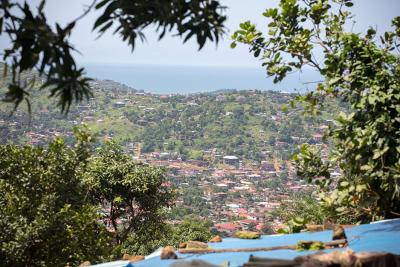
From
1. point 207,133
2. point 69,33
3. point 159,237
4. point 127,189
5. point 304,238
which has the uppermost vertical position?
point 69,33

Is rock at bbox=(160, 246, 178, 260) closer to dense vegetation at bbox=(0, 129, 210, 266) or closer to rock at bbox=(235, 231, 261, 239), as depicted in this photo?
rock at bbox=(235, 231, 261, 239)

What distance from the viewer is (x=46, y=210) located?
7.89m

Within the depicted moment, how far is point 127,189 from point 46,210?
7.40m

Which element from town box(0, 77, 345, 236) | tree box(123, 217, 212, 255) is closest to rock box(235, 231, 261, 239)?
tree box(123, 217, 212, 255)

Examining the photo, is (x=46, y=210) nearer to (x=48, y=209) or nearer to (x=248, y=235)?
(x=48, y=209)

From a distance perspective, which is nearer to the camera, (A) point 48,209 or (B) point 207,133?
(A) point 48,209

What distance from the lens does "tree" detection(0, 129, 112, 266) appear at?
25.1 ft

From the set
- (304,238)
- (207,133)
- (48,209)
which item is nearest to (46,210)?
(48,209)

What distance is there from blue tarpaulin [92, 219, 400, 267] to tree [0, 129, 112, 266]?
344 centimetres

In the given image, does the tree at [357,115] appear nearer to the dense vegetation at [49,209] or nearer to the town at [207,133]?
the dense vegetation at [49,209]

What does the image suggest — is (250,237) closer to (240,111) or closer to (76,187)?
(76,187)

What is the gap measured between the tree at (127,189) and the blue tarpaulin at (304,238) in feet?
31.0

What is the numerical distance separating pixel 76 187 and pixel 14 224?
5.49 feet

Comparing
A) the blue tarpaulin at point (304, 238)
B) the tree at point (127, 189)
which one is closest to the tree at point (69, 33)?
the blue tarpaulin at point (304, 238)
